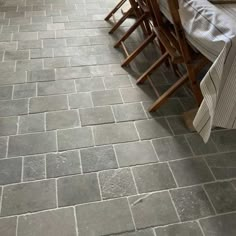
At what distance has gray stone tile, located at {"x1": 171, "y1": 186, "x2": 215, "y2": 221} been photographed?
4.19ft

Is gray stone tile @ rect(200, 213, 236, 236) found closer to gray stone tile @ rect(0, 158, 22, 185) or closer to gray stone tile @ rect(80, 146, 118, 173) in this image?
gray stone tile @ rect(80, 146, 118, 173)

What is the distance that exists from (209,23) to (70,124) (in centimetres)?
91

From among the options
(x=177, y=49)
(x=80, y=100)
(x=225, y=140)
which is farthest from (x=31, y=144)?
(x=225, y=140)

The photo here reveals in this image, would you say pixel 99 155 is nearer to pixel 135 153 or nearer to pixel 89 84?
pixel 135 153

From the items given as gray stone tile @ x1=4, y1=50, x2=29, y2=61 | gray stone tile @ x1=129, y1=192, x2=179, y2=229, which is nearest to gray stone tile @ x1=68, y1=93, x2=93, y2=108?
gray stone tile @ x1=4, y1=50, x2=29, y2=61

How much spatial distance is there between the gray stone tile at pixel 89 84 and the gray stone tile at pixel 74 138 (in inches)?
15.0

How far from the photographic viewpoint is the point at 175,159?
1.51 metres

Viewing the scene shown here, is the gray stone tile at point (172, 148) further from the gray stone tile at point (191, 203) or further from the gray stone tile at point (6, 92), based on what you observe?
the gray stone tile at point (6, 92)

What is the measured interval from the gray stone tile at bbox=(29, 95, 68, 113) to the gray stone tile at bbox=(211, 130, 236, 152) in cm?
90

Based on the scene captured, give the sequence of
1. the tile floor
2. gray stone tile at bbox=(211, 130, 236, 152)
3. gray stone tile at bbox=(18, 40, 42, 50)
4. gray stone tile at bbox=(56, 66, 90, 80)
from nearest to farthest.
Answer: the tile floor < gray stone tile at bbox=(211, 130, 236, 152) < gray stone tile at bbox=(56, 66, 90, 80) < gray stone tile at bbox=(18, 40, 42, 50)

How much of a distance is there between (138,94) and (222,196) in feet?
2.77

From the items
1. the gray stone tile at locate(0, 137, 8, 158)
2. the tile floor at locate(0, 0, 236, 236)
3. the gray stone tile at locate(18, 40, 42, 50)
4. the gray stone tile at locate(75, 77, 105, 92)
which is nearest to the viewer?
the tile floor at locate(0, 0, 236, 236)

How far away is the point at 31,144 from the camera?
1544mm

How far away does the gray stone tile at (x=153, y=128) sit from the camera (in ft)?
5.38
